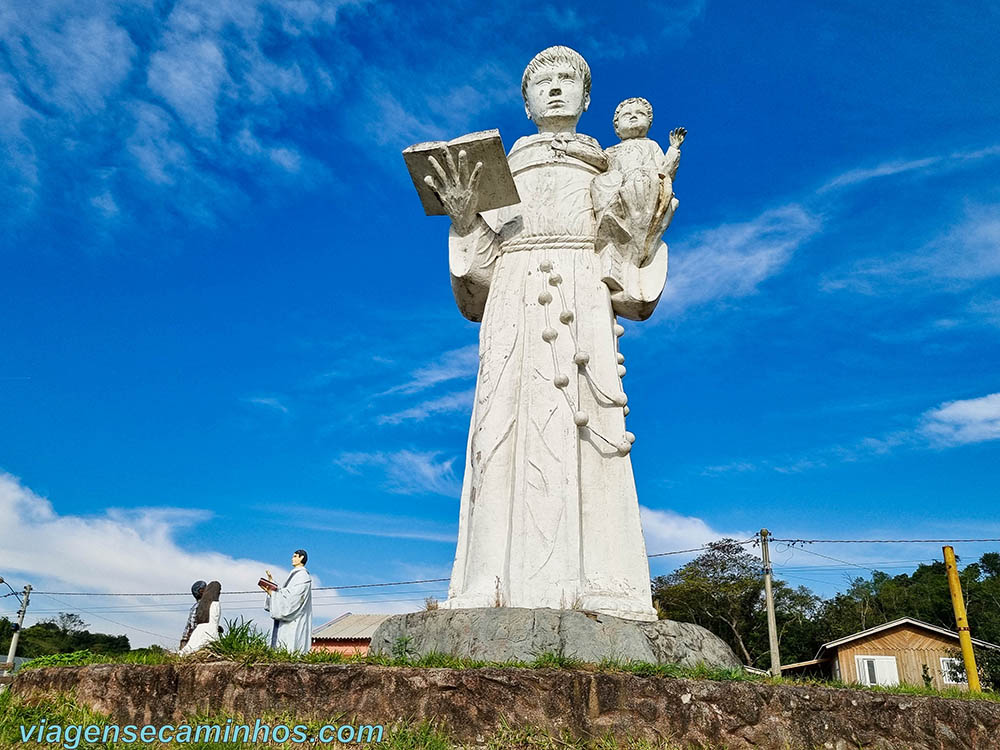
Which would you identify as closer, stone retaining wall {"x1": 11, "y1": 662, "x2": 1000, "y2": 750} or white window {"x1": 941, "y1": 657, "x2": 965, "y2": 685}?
stone retaining wall {"x1": 11, "y1": 662, "x2": 1000, "y2": 750}

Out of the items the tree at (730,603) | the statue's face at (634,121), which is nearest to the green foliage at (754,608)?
the tree at (730,603)

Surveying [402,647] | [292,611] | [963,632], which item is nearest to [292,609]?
[292,611]

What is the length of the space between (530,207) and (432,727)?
496cm

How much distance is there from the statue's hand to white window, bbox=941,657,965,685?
64.4 feet

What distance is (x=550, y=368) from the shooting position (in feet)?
22.6

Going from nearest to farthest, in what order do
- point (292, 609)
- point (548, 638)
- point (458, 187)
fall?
point (548, 638) → point (458, 187) → point (292, 609)

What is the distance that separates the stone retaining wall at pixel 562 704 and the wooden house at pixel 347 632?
21214mm

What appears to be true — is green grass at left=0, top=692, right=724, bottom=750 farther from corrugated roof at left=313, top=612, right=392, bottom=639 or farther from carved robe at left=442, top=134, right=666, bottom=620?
corrugated roof at left=313, top=612, right=392, bottom=639

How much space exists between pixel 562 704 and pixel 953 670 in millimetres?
21421

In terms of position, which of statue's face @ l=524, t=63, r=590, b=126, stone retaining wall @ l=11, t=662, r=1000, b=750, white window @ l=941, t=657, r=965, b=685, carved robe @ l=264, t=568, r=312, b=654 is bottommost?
stone retaining wall @ l=11, t=662, r=1000, b=750

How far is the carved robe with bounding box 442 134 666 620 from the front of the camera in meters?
6.25

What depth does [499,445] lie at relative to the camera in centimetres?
676

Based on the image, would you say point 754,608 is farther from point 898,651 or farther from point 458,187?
point 458,187

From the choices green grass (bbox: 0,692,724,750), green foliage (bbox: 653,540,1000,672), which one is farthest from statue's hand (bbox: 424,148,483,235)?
green foliage (bbox: 653,540,1000,672)
